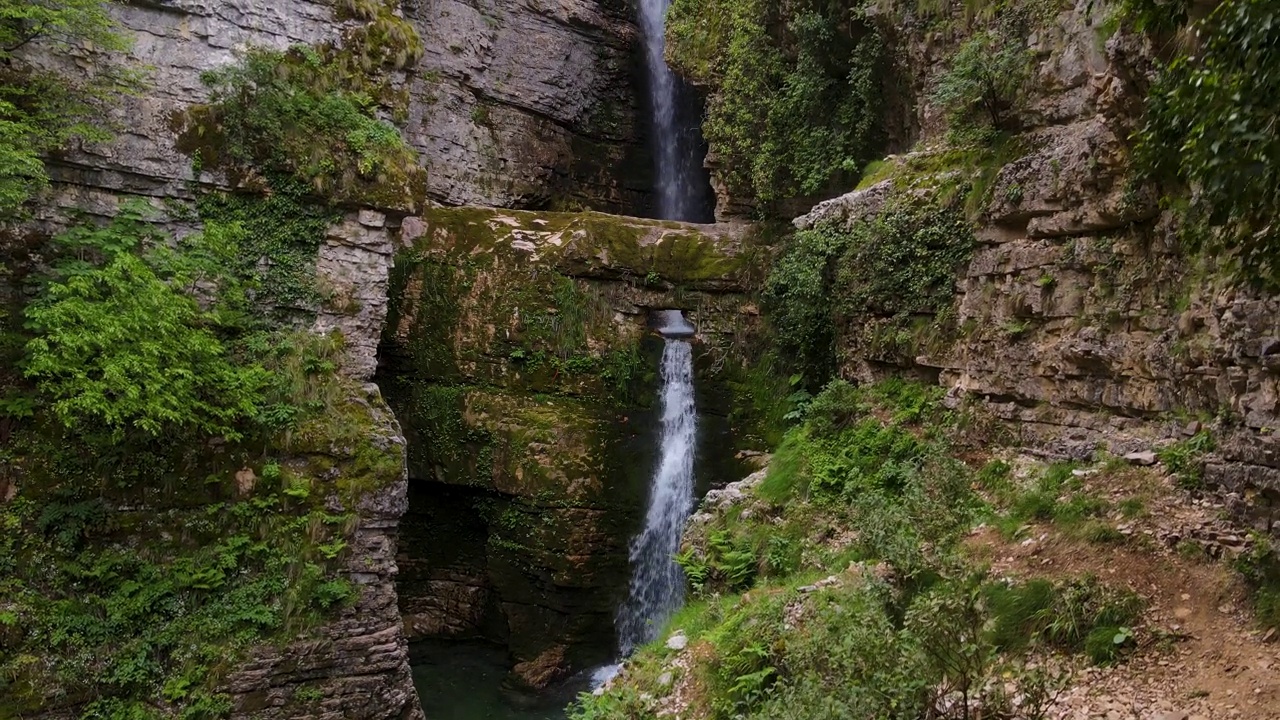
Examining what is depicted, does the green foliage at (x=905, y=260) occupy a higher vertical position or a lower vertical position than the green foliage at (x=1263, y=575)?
higher

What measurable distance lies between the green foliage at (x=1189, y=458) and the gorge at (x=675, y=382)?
43 mm

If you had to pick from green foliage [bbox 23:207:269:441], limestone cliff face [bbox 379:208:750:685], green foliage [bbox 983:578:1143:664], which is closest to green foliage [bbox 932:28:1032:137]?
green foliage [bbox 983:578:1143:664]

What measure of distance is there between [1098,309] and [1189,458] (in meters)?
1.82

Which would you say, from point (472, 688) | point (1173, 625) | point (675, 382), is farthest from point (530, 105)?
point (1173, 625)

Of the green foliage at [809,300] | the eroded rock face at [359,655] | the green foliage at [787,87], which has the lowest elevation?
the eroded rock face at [359,655]

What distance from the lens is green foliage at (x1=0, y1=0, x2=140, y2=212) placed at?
8.41 meters

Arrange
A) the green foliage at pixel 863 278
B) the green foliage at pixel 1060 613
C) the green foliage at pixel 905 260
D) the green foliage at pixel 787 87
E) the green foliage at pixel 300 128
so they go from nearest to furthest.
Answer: the green foliage at pixel 1060 613
the green foliage at pixel 905 260
the green foliage at pixel 863 278
the green foliage at pixel 300 128
the green foliage at pixel 787 87

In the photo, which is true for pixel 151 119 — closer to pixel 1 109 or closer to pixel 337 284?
pixel 1 109

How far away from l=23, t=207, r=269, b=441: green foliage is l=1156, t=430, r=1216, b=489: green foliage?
10.5 metres

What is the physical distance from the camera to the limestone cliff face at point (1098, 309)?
4816 millimetres

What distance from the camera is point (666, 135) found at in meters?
21.3

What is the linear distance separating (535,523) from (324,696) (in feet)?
15.7

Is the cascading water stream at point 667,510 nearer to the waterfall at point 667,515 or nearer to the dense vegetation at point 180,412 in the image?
the waterfall at point 667,515

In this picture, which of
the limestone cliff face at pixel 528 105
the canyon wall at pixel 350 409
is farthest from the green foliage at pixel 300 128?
the limestone cliff face at pixel 528 105
